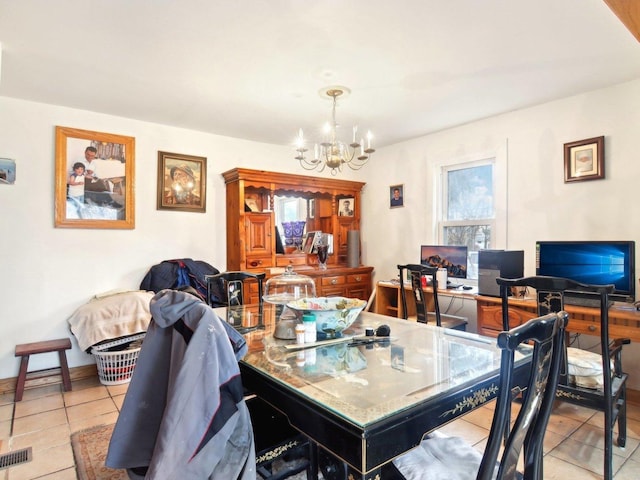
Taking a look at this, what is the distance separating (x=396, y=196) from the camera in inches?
187

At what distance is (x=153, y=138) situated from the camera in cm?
386

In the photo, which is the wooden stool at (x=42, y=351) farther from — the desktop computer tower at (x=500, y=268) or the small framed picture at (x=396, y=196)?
the small framed picture at (x=396, y=196)

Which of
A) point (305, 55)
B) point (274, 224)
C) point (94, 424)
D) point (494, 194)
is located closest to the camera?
point (305, 55)

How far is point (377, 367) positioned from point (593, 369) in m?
1.47

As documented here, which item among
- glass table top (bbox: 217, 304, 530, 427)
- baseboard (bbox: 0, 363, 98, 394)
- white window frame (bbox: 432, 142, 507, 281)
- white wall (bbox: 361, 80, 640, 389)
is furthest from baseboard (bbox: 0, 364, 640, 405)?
glass table top (bbox: 217, 304, 530, 427)

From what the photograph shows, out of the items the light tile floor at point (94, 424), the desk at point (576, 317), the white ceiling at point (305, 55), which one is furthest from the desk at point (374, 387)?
the white ceiling at point (305, 55)

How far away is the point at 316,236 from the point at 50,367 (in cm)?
299

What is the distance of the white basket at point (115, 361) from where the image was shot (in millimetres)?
3193

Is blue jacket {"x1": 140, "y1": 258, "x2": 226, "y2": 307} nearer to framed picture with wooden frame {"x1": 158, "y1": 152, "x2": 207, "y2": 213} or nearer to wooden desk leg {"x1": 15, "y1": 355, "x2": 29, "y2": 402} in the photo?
framed picture with wooden frame {"x1": 158, "y1": 152, "x2": 207, "y2": 213}

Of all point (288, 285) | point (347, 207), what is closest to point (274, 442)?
point (288, 285)

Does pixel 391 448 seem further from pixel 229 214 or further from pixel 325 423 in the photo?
pixel 229 214

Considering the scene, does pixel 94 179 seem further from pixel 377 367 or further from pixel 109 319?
pixel 377 367

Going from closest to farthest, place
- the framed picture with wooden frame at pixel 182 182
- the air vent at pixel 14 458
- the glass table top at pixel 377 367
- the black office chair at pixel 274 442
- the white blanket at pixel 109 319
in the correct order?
the glass table top at pixel 377 367 < the black office chair at pixel 274 442 < the air vent at pixel 14 458 < the white blanket at pixel 109 319 < the framed picture with wooden frame at pixel 182 182

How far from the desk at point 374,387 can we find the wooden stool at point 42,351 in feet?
7.40
